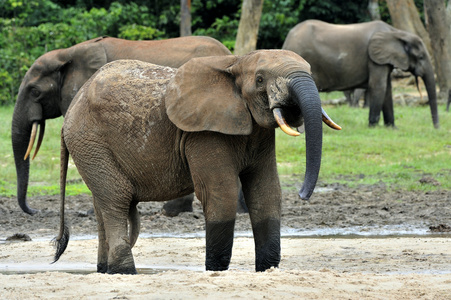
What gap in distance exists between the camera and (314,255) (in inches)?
308

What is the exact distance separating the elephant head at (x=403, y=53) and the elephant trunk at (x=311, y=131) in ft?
40.2

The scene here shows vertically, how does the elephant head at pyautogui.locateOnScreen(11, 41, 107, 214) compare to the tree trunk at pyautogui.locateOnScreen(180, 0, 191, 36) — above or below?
below

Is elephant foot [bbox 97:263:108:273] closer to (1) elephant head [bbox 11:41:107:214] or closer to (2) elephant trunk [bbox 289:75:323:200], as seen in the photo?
(2) elephant trunk [bbox 289:75:323:200]

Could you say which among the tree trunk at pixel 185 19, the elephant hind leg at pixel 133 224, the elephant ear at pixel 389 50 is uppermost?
the tree trunk at pixel 185 19

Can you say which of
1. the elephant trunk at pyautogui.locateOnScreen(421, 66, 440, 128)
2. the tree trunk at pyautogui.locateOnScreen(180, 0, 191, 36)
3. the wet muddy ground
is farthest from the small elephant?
the tree trunk at pyautogui.locateOnScreen(180, 0, 191, 36)

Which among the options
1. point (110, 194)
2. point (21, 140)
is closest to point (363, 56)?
point (21, 140)

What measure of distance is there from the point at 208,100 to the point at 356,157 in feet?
28.1

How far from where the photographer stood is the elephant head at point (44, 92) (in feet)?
34.5

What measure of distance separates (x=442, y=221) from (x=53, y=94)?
4.79 m

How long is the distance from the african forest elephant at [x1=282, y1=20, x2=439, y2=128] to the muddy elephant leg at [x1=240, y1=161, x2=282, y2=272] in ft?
36.3

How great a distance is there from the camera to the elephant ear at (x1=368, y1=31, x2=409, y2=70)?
57.8ft

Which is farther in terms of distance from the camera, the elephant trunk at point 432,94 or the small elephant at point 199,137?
the elephant trunk at point 432,94

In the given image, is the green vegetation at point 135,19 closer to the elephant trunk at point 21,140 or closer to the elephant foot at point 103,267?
the elephant trunk at point 21,140

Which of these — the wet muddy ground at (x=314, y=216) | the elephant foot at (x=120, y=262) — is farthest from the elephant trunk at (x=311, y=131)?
the wet muddy ground at (x=314, y=216)
